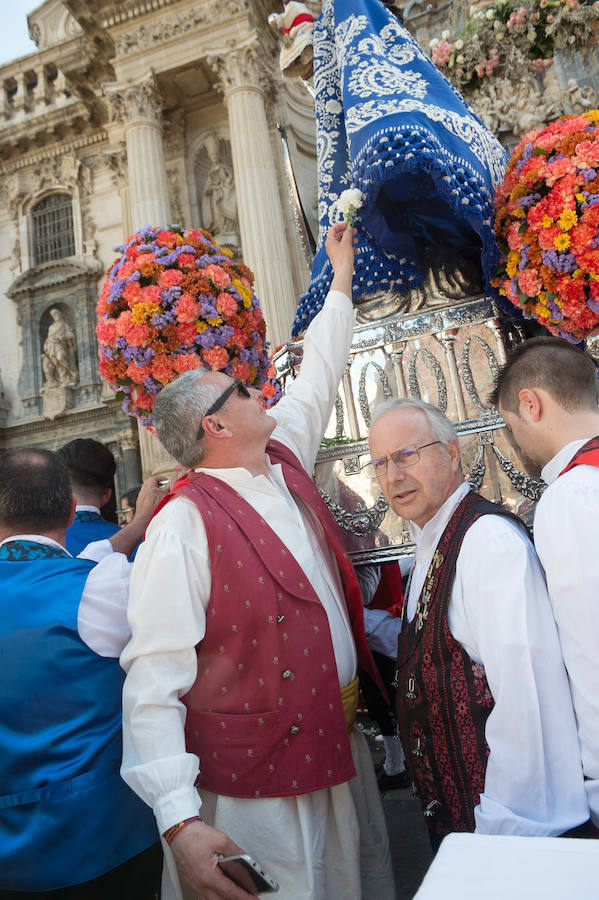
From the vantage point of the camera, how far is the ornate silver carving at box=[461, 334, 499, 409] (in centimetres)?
252

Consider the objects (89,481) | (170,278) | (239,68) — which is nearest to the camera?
(170,278)

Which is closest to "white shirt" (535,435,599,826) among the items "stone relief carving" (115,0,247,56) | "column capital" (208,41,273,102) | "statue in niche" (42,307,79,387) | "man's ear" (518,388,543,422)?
A: "man's ear" (518,388,543,422)

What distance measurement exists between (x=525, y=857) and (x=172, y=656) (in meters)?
0.98

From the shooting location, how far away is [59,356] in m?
15.1

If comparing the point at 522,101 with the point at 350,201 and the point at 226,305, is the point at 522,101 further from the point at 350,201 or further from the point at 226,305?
the point at 226,305

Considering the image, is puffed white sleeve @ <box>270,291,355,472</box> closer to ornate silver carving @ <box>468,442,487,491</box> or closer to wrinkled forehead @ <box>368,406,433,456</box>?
wrinkled forehead @ <box>368,406,433,456</box>

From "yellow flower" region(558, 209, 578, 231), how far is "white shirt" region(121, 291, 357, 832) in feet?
4.06

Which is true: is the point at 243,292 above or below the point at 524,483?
above

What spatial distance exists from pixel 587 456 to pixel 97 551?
5.80ft

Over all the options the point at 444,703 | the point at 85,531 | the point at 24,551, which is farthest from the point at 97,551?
the point at 444,703

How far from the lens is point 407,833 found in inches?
93.9

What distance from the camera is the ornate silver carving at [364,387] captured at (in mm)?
2684

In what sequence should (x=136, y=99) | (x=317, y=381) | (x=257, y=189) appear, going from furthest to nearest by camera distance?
(x=136, y=99) → (x=257, y=189) → (x=317, y=381)

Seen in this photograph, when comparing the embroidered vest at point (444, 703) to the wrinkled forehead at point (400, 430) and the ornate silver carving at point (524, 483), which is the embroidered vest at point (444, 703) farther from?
the ornate silver carving at point (524, 483)
